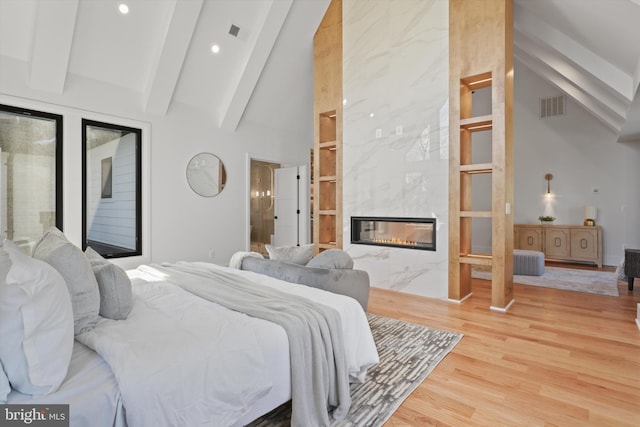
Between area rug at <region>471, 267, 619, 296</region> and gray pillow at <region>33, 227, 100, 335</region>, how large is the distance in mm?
5148

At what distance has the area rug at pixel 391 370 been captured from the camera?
1750mm

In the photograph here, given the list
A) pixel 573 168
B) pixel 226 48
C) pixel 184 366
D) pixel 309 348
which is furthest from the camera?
pixel 573 168

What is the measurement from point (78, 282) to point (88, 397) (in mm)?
578

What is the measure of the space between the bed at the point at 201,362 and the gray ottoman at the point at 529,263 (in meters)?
4.29

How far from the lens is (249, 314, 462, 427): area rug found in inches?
68.9

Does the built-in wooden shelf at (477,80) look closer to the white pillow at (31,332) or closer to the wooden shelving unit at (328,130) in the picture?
the wooden shelving unit at (328,130)

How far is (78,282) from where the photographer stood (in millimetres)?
1477

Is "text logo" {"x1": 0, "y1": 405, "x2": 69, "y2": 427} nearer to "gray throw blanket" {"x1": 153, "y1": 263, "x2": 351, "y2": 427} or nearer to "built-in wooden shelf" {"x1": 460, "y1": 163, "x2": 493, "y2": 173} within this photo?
"gray throw blanket" {"x1": 153, "y1": 263, "x2": 351, "y2": 427}

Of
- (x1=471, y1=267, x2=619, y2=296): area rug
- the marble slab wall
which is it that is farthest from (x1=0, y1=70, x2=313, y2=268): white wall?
(x1=471, y1=267, x2=619, y2=296): area rug

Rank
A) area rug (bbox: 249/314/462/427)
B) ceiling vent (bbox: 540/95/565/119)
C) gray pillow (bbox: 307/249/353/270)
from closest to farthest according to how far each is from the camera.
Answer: area rug (bbox: 249/314/462/427), gray pillow (bbox: 307/249/353/270), ceiling vent (bbox: 540/95/565/119)

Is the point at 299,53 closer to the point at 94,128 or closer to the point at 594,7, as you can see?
the point at 94,128

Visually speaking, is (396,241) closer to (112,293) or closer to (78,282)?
(112,293)

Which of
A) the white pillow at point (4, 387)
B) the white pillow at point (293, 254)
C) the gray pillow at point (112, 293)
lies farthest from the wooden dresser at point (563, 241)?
the white pillow at point (4, 387)

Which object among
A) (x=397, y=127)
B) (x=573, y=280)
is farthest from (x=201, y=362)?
(x=573, y=280)
